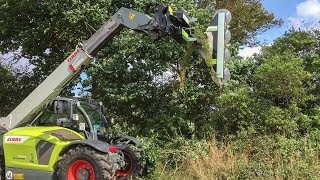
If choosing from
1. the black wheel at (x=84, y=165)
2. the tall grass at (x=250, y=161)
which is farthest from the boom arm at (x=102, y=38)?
the tall grass at (x=250, y=161)

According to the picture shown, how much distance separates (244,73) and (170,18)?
4.53 m

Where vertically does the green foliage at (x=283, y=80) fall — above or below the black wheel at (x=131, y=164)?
above

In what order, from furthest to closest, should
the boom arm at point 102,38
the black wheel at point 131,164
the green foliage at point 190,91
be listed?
the black wheel at point 131,164 → the green foliage at point 190,91 → the boom arm at point 102,38

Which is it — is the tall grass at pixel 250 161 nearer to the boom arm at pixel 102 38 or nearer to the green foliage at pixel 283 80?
the green foliage at pixel 283 80

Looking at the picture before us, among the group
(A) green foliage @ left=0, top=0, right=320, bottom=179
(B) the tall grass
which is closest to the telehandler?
(B) the tall grass

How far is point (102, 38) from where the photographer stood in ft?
31.0

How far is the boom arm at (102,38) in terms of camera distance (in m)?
8.87

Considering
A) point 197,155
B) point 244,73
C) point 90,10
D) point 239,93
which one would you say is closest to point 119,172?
point 197,155

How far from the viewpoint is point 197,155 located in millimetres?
10570

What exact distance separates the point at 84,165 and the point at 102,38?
2703 mm

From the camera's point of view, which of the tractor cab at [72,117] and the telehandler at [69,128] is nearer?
the telehandler at [69,128]

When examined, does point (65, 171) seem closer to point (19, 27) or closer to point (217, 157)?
point (217, 157)

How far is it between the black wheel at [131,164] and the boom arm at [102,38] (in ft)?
7.20

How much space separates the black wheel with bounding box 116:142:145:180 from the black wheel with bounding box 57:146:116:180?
1647 mm
